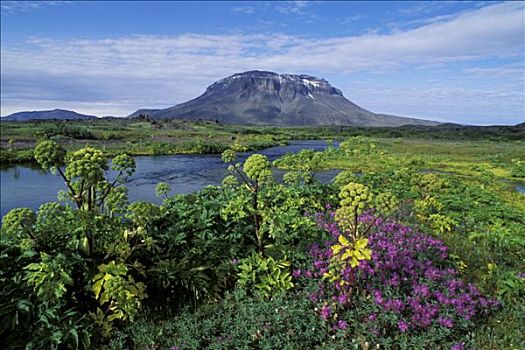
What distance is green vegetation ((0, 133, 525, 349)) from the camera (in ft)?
14.2

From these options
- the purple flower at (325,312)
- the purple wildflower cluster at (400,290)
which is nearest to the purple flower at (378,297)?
the purple wildflower cluster at (400,290)

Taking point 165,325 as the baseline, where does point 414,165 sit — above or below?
above

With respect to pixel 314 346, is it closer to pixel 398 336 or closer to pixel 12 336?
pixel 398 336

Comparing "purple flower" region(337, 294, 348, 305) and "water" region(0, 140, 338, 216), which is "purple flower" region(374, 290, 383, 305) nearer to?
"purple flower" region(337, 294, 348, 305)

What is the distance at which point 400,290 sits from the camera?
16.4 ft

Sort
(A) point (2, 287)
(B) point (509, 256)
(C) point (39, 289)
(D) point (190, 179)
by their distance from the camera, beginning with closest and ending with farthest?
(C) point (39, 289) → (A) point (2, 287) → (B) point (509, 256) → (D) point (190, 179)

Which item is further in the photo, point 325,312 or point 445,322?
point 325,312

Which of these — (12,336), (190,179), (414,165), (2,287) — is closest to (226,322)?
(12,336)

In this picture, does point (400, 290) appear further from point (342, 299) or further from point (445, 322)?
point (342, 299)

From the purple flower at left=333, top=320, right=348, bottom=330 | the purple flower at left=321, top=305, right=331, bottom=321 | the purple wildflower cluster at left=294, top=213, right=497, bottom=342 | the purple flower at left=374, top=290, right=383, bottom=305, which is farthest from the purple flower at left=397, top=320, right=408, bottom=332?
the purple flower at left=321, top=305, right=331, bottom=321

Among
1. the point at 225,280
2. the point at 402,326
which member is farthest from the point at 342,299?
the point at 225,280

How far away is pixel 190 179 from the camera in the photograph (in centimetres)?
3191

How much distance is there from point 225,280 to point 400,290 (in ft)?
8.16

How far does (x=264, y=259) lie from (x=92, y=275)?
7.67 feet
